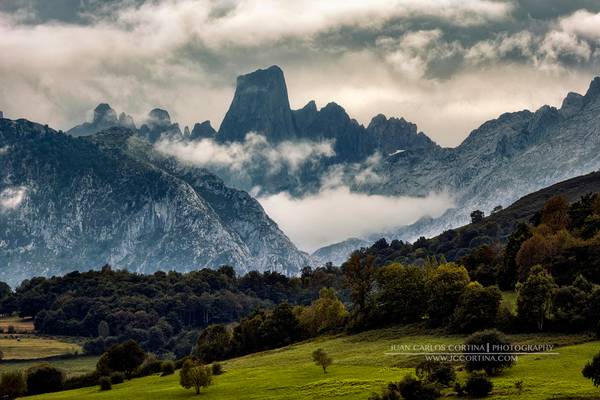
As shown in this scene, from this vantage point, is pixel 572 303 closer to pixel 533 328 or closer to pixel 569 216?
pixel 533 328

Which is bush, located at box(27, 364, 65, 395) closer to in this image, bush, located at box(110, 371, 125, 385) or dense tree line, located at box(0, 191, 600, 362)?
bush, located at box(110, 371, 125, 385)

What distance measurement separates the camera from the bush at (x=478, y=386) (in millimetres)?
64812

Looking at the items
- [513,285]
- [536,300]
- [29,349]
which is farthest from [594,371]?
[29,349]

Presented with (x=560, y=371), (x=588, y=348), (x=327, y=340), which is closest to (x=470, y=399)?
(x=560, y=371)

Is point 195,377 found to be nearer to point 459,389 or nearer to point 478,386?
point 459,389

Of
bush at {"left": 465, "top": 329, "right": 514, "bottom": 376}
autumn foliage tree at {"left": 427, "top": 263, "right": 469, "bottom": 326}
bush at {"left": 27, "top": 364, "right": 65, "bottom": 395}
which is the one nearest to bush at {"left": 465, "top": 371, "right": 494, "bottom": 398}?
bush at {"left": 465, "top": 329, "right": 514, "bottom": 376}

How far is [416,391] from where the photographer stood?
6644 centimetres

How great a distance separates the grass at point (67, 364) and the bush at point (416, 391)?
110631mm

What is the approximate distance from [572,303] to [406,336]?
26.4 m

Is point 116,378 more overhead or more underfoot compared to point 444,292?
more underfoot

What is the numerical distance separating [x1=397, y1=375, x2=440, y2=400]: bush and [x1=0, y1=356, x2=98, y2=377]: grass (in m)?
111

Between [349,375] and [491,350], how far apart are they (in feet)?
55.2

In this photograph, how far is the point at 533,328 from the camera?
10038cm

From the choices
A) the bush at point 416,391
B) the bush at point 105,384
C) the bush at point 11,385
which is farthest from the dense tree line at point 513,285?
the bush at point 11,385
